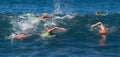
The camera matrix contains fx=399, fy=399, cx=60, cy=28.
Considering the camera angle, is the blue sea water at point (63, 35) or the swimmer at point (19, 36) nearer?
the blue sea water at point (63, 35)

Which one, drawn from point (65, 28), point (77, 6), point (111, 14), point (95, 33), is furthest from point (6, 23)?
point (77, 6)

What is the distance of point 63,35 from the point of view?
32.8 meters

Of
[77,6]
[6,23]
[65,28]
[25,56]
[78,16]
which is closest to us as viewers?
[25,56]

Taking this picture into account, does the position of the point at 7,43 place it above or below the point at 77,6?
below

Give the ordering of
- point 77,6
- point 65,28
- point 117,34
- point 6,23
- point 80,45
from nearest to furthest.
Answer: point 80,45, point 117,34, point 65,28, point 6,23, point 77,6

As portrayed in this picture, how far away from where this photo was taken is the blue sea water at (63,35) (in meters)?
28.3

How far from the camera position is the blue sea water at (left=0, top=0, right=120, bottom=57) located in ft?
92.8

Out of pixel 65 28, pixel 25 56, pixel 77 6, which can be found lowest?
pixel 25 56

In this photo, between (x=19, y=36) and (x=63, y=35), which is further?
(x=63, y=35)

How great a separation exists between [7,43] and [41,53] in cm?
370

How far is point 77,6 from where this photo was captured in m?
53.1

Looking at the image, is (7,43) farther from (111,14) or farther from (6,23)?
(111,14)

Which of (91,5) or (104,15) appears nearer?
(104,15)

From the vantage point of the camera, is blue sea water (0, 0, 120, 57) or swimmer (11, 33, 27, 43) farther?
swimmer (11, 33, 27, 43)
